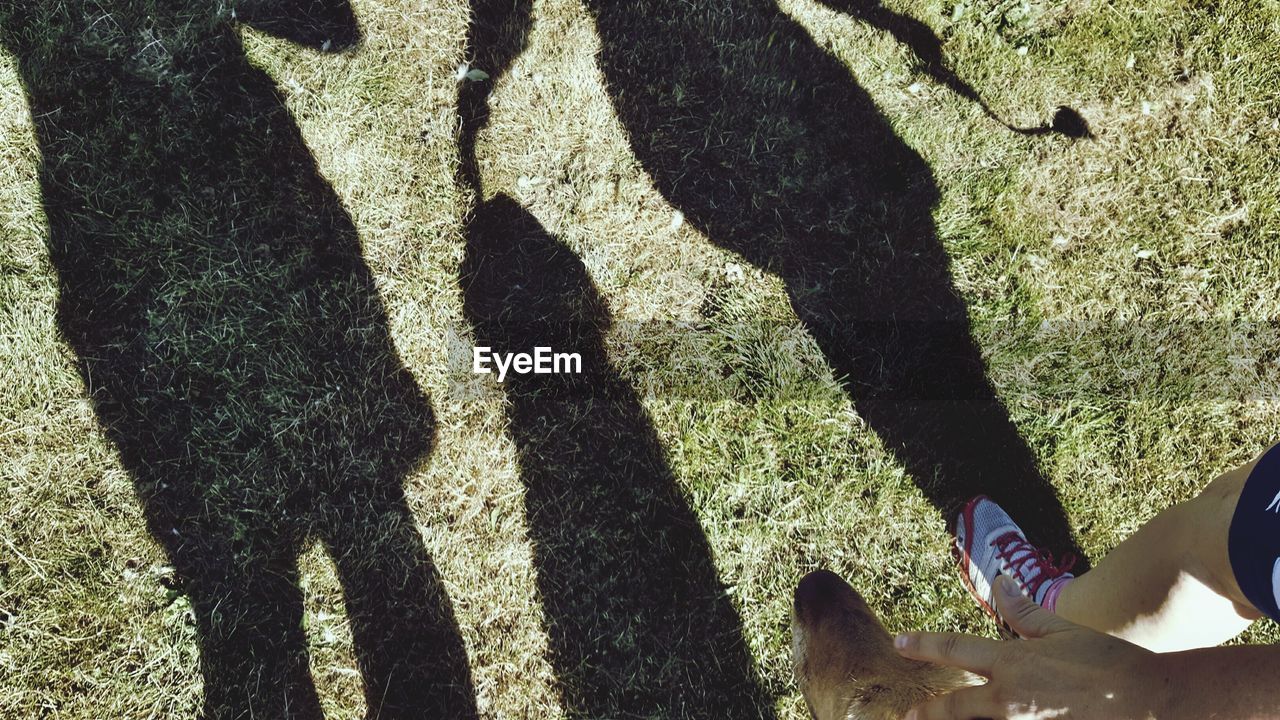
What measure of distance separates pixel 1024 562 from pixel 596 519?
183 cm

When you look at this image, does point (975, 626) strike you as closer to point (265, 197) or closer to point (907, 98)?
point (907, 98)

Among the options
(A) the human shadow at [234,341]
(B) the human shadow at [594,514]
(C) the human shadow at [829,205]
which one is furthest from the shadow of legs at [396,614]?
(C) the human shadow at [829,205]

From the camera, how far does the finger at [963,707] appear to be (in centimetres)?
145

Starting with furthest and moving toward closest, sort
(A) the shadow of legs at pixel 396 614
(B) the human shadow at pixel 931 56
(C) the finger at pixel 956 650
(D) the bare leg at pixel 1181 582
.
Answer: (B) the human shadow at pixel 931 56
(A) the shadow of legs at pixel 396 614
(D) the bare leg at pixel 1181 582
(C) the finger at pixel 956 650

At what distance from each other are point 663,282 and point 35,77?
3.16 meters

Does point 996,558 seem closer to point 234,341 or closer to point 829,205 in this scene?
point 829,205

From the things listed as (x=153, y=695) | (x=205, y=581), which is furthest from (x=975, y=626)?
(x=153, y=695)

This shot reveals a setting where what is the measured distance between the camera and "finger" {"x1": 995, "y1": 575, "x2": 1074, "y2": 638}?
1.68 meters

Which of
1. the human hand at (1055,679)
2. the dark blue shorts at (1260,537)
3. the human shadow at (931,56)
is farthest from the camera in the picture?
the human shadow at (931,56)

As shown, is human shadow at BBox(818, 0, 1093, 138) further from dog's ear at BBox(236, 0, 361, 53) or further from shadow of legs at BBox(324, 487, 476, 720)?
shadow of legs at BBox(324, 487, 476, 720)

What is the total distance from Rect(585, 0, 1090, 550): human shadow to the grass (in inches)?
1.0

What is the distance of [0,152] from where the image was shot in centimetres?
349

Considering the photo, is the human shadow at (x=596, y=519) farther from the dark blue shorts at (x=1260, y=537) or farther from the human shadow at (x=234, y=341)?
the dark blue shorts at (x=1260, y=537)

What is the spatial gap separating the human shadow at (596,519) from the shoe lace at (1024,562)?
3.83 ft
